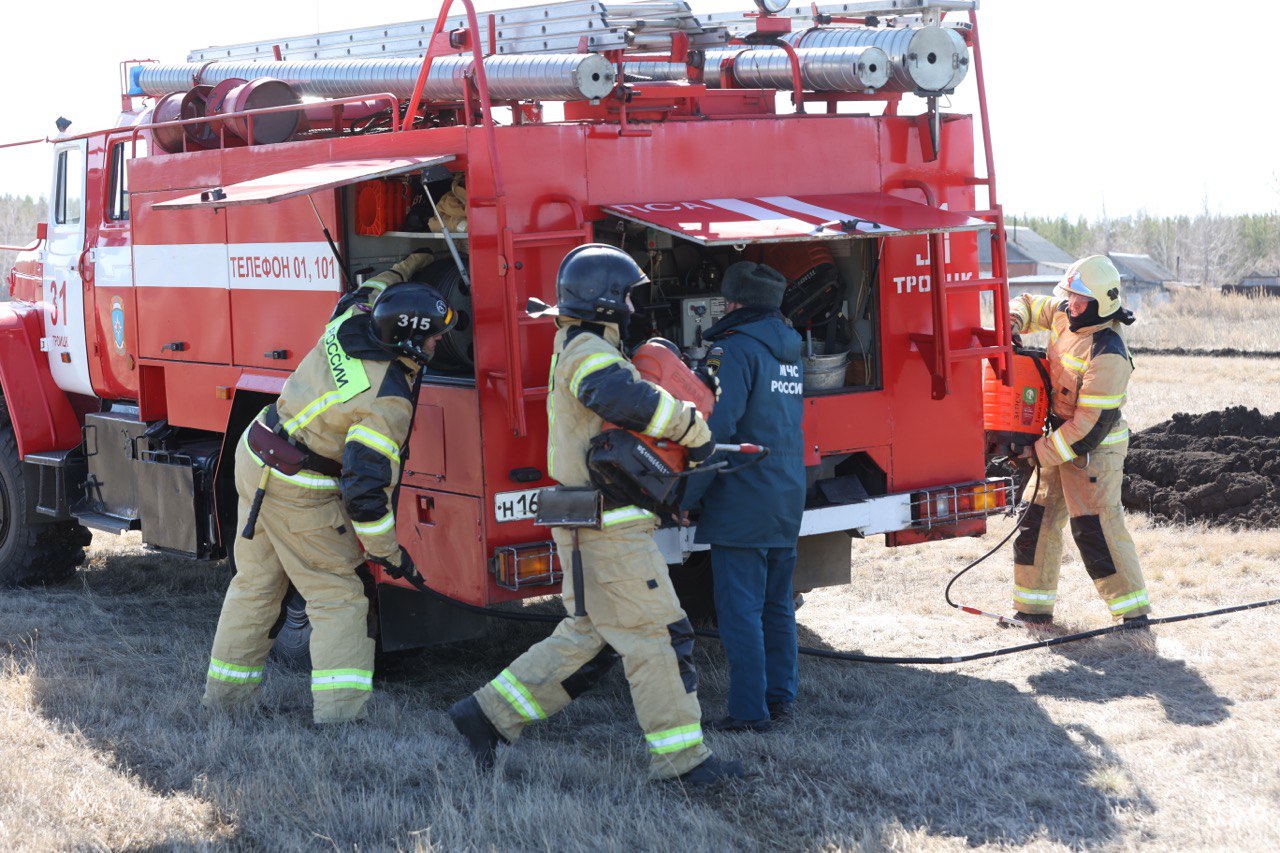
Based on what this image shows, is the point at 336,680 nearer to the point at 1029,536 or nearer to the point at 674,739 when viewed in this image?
the point at 674,739

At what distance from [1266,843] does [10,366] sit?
22.9ft

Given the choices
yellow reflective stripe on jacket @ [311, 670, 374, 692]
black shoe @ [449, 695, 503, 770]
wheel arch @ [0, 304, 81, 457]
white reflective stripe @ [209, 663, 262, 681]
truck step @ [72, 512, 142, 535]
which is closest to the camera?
black shoe @ [449, 695, 503, 770]

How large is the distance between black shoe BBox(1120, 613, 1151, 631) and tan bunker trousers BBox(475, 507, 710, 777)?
2819 mm

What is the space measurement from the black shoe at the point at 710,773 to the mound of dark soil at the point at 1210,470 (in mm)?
5468

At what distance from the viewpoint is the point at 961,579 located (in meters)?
8.38

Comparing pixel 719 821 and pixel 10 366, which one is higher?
pixel 10 366

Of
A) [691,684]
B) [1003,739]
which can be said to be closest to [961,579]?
[1003,739]

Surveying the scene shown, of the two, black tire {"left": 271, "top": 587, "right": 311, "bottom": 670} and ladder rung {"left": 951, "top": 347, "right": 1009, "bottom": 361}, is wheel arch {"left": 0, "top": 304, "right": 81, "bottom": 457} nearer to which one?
black tire {"left": 271, "top": 587, "right": 311, "bottom": 670}

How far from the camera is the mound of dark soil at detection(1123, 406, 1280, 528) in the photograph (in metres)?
9.43

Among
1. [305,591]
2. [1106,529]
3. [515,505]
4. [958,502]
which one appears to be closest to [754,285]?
[515,505]

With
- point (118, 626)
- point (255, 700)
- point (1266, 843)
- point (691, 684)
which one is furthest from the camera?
point (118, 626)

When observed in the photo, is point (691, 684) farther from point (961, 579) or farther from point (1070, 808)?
point (961, 579)

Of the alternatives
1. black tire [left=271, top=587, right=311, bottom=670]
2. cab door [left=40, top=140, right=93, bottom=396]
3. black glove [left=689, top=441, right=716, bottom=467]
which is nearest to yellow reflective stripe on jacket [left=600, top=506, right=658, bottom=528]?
black glove [left=689, top=441, right=716, bottom=467]

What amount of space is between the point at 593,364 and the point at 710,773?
1.45 metres
